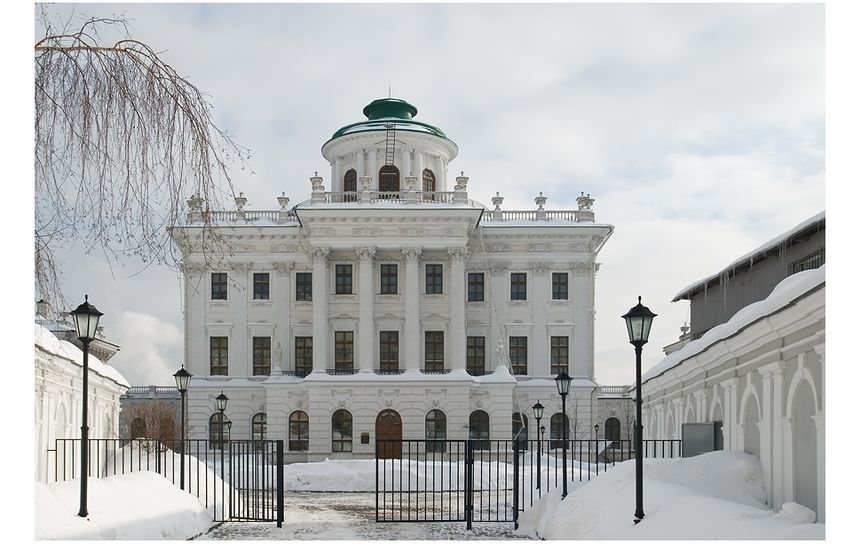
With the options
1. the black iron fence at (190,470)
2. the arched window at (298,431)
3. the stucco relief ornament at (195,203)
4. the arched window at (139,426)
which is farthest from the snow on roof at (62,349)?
the arched window at (139,426)

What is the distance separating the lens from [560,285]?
166 ft

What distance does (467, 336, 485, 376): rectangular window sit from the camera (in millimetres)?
49656

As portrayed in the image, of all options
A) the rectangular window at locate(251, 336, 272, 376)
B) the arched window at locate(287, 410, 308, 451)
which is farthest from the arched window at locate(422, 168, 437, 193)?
the arched window at locate(287, 410, 308, 451)

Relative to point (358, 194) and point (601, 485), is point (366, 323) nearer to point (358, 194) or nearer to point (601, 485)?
point (358, 194)

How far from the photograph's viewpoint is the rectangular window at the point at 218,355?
50.2 m

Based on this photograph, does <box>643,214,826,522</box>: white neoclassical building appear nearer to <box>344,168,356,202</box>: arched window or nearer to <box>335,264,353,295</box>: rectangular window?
<box>335,264,353,295</box>: rectangular window

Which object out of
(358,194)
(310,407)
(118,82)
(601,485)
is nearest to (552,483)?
(601,485)

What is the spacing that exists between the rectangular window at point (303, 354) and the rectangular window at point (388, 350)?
13.6ft

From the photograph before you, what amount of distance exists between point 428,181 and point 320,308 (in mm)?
11141

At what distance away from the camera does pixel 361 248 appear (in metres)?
46.9

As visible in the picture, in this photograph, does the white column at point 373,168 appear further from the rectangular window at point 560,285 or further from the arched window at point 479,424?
the arched window at point 479,424

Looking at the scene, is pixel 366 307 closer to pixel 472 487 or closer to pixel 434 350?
pixel 434 350

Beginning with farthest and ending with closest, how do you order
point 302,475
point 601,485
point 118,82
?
1. point 302,475
2. point 601,485
3. point 118,82

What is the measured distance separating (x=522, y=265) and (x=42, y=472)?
122 ft
